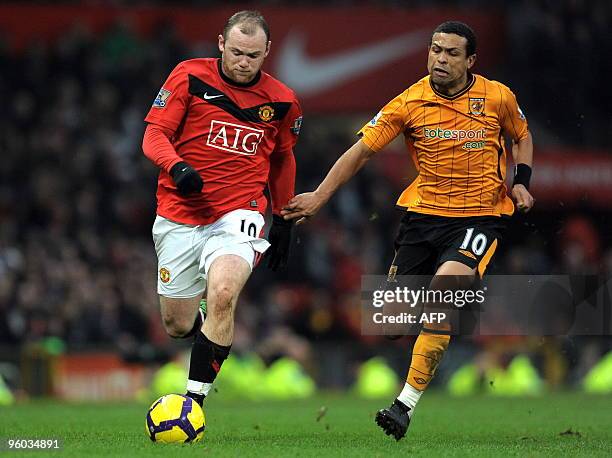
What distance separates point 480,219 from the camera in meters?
8.13

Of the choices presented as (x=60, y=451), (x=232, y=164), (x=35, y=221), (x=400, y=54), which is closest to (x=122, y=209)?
(x=35, y=221)

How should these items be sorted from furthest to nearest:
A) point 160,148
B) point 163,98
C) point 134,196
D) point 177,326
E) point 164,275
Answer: point 134,196 → point 177,326 → point 164,275 → point 163,98 → point 160,148

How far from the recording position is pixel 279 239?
8500 mm

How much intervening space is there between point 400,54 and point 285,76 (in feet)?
6.07

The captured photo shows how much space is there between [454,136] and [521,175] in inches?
20.9

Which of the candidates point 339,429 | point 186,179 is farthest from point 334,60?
point 186,179

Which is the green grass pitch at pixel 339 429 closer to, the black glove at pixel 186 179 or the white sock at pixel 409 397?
the white sock at pixel 409 397

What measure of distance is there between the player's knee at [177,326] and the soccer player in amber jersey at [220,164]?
0.15m

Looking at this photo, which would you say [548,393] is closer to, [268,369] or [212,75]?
[268,369]

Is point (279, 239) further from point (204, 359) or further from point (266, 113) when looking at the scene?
point (204, 359)

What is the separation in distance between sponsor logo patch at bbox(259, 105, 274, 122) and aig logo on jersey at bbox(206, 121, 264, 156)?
8cm

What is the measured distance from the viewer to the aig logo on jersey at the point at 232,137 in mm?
8078

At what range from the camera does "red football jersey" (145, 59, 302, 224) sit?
26.4ft

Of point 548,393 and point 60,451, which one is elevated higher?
point 60,451
